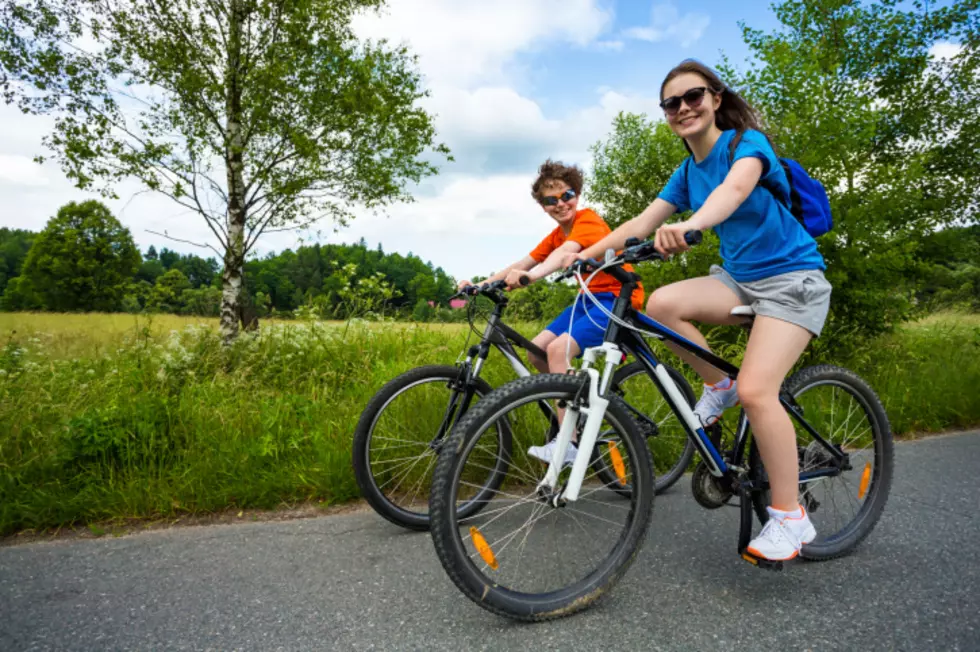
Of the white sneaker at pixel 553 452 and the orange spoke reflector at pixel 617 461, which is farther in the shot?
the orange spoke reflector at pixel 617 461

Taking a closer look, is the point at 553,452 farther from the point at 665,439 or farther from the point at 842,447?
the point at 665,439

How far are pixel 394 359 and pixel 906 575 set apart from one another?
178 inches

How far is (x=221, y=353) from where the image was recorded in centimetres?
604

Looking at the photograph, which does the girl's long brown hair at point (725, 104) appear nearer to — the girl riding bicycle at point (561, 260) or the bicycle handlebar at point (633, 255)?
the bicycle handlebar at point (633, 255)

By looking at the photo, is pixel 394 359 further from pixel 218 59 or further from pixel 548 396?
pixel 218 59

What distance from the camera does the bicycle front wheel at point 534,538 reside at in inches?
76.5

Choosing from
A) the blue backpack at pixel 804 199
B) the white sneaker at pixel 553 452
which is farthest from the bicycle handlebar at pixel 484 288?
the blue backpack at pixel 804 199

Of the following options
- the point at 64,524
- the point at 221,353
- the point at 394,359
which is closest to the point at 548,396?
the point at 64,524

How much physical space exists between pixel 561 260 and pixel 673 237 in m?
0.98

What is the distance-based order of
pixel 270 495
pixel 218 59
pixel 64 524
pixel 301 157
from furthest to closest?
pixel 301 157
pixel 218 59
pixel 270 495
pixel 64 524

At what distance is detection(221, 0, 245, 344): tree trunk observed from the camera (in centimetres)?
941

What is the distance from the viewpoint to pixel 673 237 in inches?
80.2

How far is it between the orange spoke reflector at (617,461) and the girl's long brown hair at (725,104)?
1429mm

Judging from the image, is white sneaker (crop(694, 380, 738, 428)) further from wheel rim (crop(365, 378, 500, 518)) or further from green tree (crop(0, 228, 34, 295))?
green tree (crop(0, 228, 34, 295))
